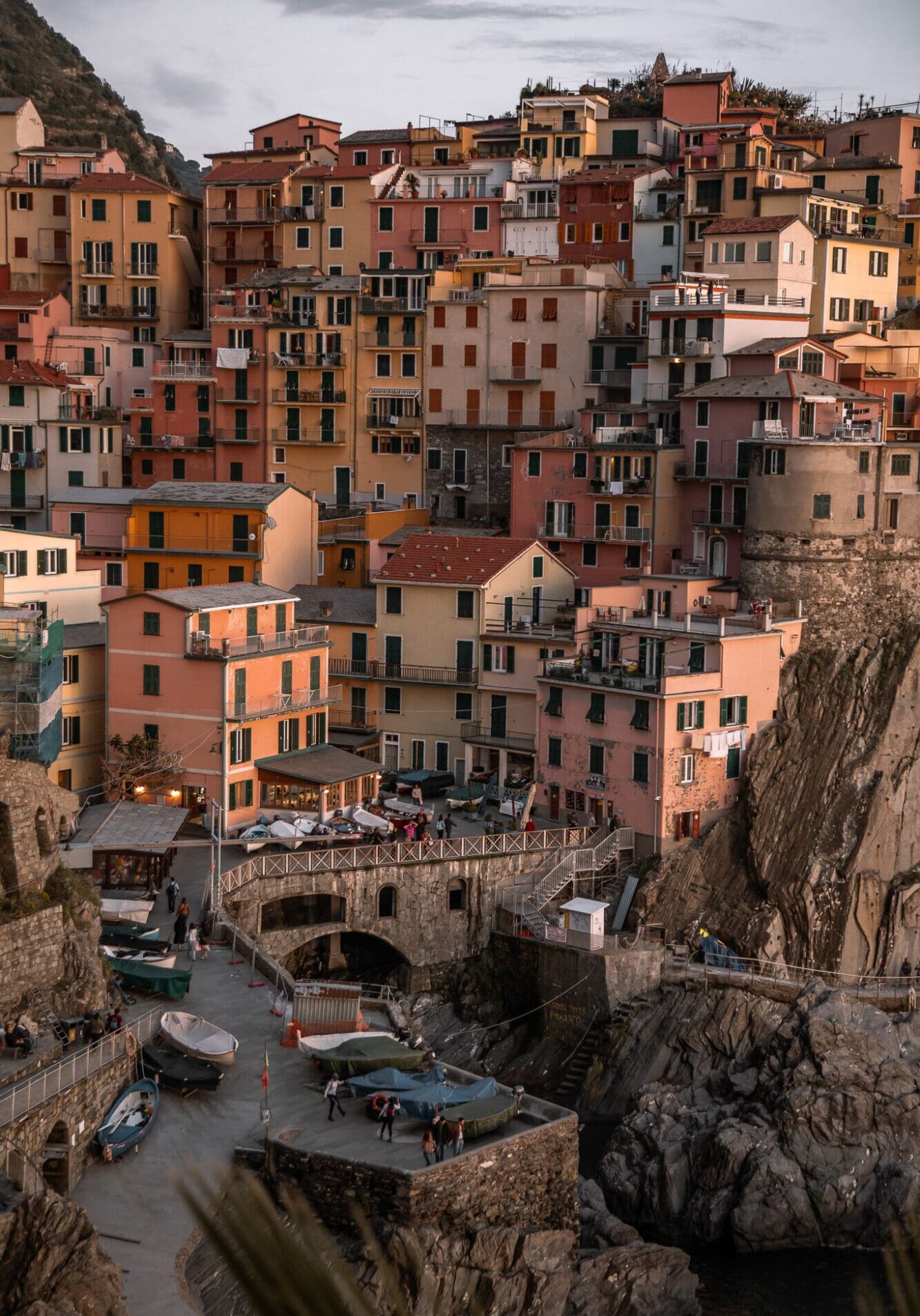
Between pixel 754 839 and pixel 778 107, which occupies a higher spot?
pixel 778 107

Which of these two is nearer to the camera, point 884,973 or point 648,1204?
point 648,1204

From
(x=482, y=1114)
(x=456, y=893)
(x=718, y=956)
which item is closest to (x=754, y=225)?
(x=456, y=893)

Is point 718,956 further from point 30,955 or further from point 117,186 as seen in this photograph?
point 117,186

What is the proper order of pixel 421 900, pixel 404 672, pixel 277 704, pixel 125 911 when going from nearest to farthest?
pixel 125 911 < pixel 421 900 < pixel 277 704 < pixel 404 672

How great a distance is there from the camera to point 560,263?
74312mm

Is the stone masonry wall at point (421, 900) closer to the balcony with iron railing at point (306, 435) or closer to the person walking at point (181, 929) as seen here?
the person walking at point (181, 929)

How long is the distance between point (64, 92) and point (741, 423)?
232ft

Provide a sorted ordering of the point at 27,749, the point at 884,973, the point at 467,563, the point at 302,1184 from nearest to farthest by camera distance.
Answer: the point at 302,1184 < the point at 27,749 < the point at 884,973 < the point at 467,563

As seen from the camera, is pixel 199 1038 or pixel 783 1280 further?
pixel 783 1280

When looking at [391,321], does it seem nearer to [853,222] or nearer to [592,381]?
[592,381]

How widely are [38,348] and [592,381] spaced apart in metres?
26.8

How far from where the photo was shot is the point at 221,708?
52375mm

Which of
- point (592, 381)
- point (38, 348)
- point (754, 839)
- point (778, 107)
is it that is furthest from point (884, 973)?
point (778, 107)

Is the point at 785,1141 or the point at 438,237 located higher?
the point at 438,237
